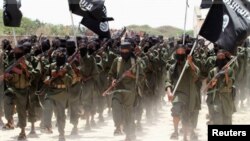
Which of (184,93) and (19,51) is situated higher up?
(19,51)

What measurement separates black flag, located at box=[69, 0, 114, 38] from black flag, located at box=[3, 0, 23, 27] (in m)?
1.52

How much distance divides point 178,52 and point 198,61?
8.99 feet

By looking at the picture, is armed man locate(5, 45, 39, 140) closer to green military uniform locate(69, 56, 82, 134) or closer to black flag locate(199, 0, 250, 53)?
green military uniform locate(69, 56, 82, 134)

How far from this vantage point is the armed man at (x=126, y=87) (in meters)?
9.78

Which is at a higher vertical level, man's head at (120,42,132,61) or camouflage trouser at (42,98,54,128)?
man's head at (120,42,132,61)

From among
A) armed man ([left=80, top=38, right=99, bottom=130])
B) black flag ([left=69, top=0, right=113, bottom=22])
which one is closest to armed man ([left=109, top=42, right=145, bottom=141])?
armed man ([left=80, top=38, right=99, bottom=130])

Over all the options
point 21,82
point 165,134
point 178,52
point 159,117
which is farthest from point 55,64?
point 159,117

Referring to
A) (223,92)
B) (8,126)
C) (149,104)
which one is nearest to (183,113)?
(223,92)

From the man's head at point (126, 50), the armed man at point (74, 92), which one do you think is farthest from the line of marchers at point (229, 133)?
the armed man at point (74, 92)

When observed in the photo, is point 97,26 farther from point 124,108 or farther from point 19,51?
point 124,108

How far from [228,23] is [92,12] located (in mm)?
4357

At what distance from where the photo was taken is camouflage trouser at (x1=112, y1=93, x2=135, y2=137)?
385 inches

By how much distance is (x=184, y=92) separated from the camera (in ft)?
31.5

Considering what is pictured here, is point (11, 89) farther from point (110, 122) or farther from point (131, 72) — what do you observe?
point (110, 122)
